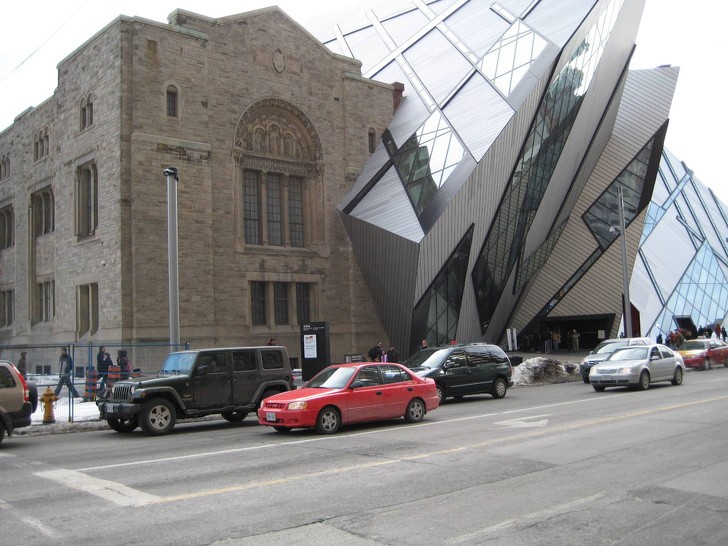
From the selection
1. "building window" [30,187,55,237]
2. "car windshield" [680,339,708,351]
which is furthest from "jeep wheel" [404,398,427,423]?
"building window" [30,187,55,237]

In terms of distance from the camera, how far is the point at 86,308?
102ft

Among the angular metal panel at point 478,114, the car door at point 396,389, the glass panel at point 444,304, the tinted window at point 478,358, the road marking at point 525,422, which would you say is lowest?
the road marking at point 525,422

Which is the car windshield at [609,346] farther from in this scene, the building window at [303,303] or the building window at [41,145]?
the building window at [41,145]

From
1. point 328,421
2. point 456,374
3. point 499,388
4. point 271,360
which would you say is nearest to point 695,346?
point 499,388

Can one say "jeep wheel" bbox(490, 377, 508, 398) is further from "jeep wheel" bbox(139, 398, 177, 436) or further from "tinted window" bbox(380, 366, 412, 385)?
"jeep wheel" bbox(139, 398, 177, 436)

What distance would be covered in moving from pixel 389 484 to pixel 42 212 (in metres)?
33.9

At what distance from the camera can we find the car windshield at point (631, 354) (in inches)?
855

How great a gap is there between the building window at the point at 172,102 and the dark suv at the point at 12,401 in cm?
1846

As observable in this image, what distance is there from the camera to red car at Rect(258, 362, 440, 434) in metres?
13.4

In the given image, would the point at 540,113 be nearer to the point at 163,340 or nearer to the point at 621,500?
the point at 163,340

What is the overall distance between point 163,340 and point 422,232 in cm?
1150

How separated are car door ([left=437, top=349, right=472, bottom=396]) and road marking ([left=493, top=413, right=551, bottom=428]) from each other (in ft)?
15.8

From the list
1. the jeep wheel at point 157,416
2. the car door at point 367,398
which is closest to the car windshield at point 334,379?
the car door at point 367,398

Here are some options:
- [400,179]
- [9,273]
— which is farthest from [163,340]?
[9,273]
